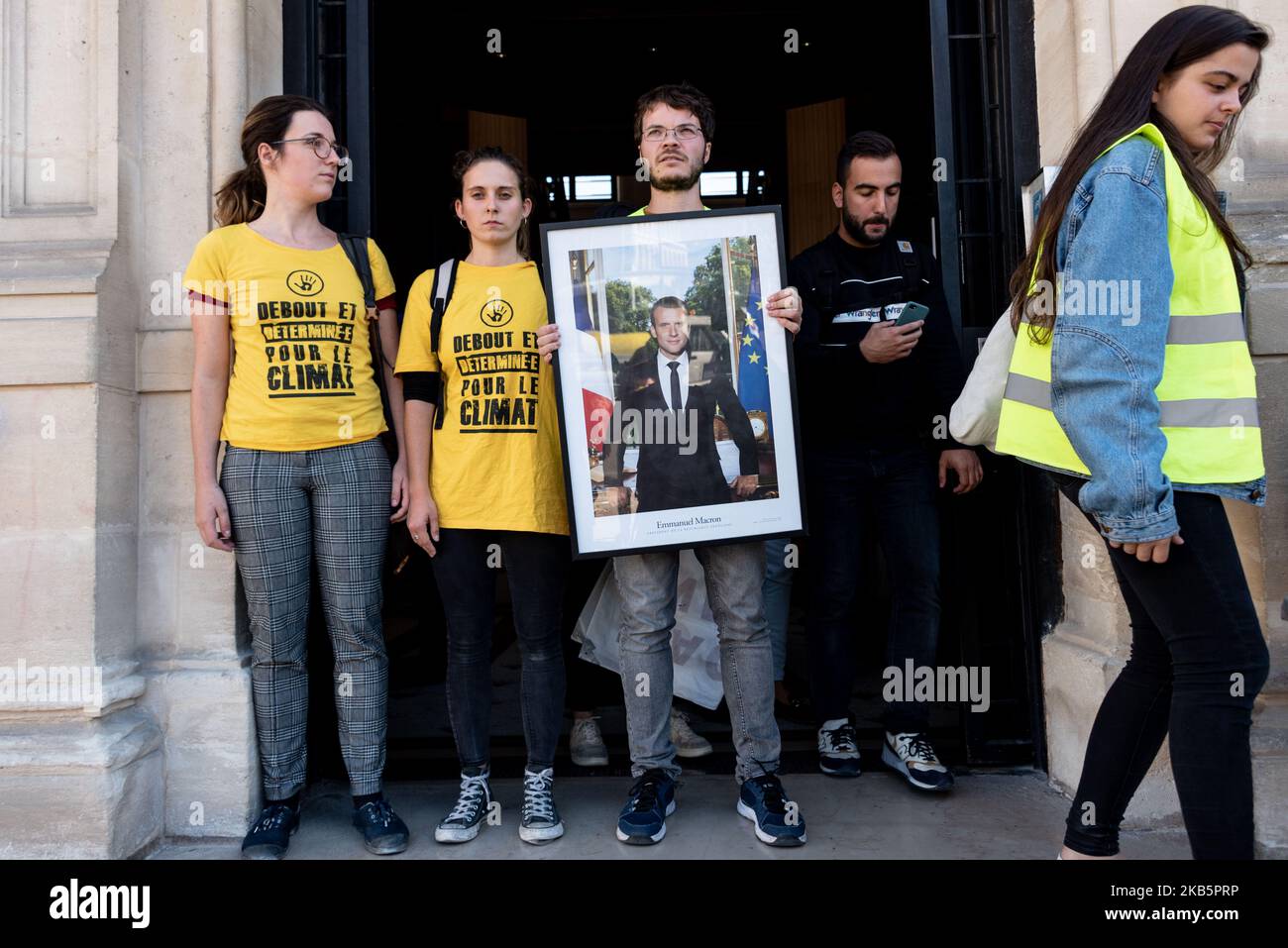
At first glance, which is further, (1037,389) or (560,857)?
(560,857)

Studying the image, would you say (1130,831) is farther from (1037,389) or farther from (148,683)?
(148,683)

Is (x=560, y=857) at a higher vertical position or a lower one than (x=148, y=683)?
lower

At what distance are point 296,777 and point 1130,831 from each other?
8.68 ft

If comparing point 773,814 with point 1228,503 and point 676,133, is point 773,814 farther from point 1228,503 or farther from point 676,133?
point 676,133

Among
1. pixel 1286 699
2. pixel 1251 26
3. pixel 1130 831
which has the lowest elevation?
pixel 1130 831

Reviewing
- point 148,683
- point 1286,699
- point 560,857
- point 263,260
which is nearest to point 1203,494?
point 1286,699

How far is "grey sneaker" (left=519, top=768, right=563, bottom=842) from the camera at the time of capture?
3.00 metres

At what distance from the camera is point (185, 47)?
128 inches

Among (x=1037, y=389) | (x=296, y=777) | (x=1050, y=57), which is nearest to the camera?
(x=1037, y=389)

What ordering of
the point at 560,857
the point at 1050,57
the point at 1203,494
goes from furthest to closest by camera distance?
the point at 1050,57
the point at 560,857
the point at 1203,494

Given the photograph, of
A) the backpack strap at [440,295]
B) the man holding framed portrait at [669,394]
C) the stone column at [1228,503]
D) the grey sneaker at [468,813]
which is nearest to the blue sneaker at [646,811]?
the man holding framed portrait at [669,394]

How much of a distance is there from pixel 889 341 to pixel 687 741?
1752 mm

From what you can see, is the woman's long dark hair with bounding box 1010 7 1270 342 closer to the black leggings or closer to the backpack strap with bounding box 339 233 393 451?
the black leggings

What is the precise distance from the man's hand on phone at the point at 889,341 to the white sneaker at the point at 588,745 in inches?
71.0
